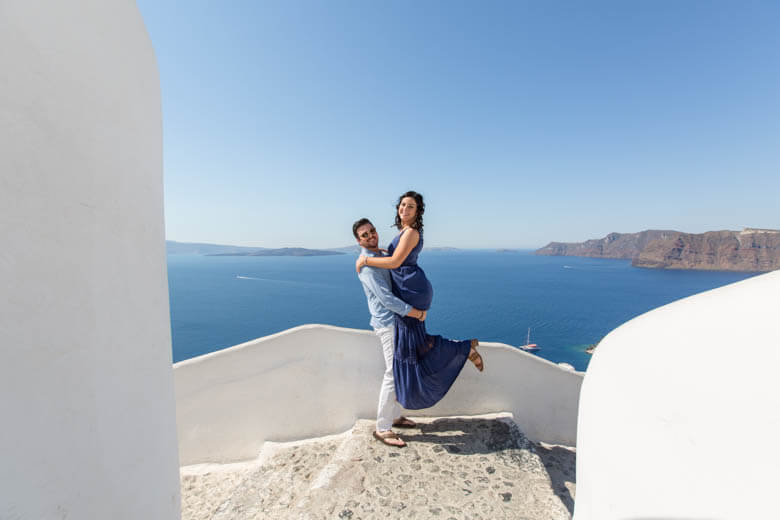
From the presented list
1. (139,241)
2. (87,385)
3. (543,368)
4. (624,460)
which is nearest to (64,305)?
(87,385)

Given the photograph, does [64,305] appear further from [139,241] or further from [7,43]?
[7,43]

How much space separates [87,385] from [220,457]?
2356 millimetres

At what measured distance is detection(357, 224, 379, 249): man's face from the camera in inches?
92.4

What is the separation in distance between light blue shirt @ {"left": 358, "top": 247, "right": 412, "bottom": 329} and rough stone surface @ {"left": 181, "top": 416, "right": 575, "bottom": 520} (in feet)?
3.34

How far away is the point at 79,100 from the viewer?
0.93m

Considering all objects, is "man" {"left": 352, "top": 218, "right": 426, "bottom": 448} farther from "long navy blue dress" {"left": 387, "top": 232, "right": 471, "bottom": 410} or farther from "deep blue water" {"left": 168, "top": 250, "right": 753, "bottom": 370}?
"deep blue water" {"left": 168, "top": 250, "right": 753, "bottom": 370}

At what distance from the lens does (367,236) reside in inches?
92.5

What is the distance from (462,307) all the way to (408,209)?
1681 inches

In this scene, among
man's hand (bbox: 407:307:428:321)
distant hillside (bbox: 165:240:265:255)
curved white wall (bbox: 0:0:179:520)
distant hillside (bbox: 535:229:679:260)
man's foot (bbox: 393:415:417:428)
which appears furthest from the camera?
distant hillside (bbox: 165:240:265:255)

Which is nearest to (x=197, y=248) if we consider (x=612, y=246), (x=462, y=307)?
(x=462, y=307)

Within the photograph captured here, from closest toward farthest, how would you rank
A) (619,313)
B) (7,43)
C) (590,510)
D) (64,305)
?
(7,43) < (64,305) < (590,510) < (619,313)

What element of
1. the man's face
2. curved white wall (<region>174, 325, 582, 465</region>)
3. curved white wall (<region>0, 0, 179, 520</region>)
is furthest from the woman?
curved white wall (<region>0, 0, 179, 520</region>)

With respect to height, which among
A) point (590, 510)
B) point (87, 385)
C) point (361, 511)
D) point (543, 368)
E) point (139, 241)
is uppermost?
point (139, 241)

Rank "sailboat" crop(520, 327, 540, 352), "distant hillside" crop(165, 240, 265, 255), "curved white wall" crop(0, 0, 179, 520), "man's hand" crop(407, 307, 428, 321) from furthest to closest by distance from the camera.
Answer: "distant hillside" crop(165, 240, 265, 255), "sailboat" crop(520, 327, 540, 352), "man's hand" crop(407, 307, 428, 321), "curved white wall" crop(0, 0, 179, 520)
